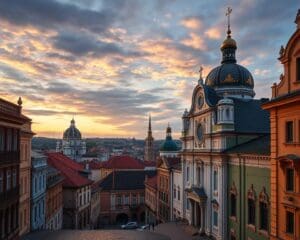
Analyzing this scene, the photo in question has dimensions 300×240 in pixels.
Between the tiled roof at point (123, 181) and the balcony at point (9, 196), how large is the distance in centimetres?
5367

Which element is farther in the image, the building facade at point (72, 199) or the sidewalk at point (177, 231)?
the building facade at point (72, 199)

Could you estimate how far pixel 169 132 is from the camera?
90.0 m

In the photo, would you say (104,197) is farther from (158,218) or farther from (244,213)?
(244,213)

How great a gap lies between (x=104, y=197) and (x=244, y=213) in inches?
2044

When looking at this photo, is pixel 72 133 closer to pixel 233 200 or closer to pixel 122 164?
pixel 122 164

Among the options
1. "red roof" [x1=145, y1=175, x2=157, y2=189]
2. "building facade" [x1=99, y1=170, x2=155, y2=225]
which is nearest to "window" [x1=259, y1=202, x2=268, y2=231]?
"red roof" [x1=145, y1=175, x2=157, y2=189]

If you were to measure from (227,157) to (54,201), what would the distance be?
24.1m

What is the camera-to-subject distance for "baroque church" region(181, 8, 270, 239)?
114 ft

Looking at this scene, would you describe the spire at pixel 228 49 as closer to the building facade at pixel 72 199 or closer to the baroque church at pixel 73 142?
the building facade at pixel 72 199

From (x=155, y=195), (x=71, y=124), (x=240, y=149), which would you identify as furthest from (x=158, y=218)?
(x=71, y=124)

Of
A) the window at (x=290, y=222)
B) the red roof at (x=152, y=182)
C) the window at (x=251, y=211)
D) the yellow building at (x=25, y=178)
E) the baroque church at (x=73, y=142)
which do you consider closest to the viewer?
the window at (x=290, y=222)

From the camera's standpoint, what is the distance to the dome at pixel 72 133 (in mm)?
173625

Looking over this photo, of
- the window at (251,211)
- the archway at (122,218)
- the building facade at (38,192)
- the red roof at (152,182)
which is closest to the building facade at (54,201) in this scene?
the building facade at (38,192)

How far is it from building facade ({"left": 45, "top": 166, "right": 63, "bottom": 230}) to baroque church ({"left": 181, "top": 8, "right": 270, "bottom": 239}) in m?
16.5
